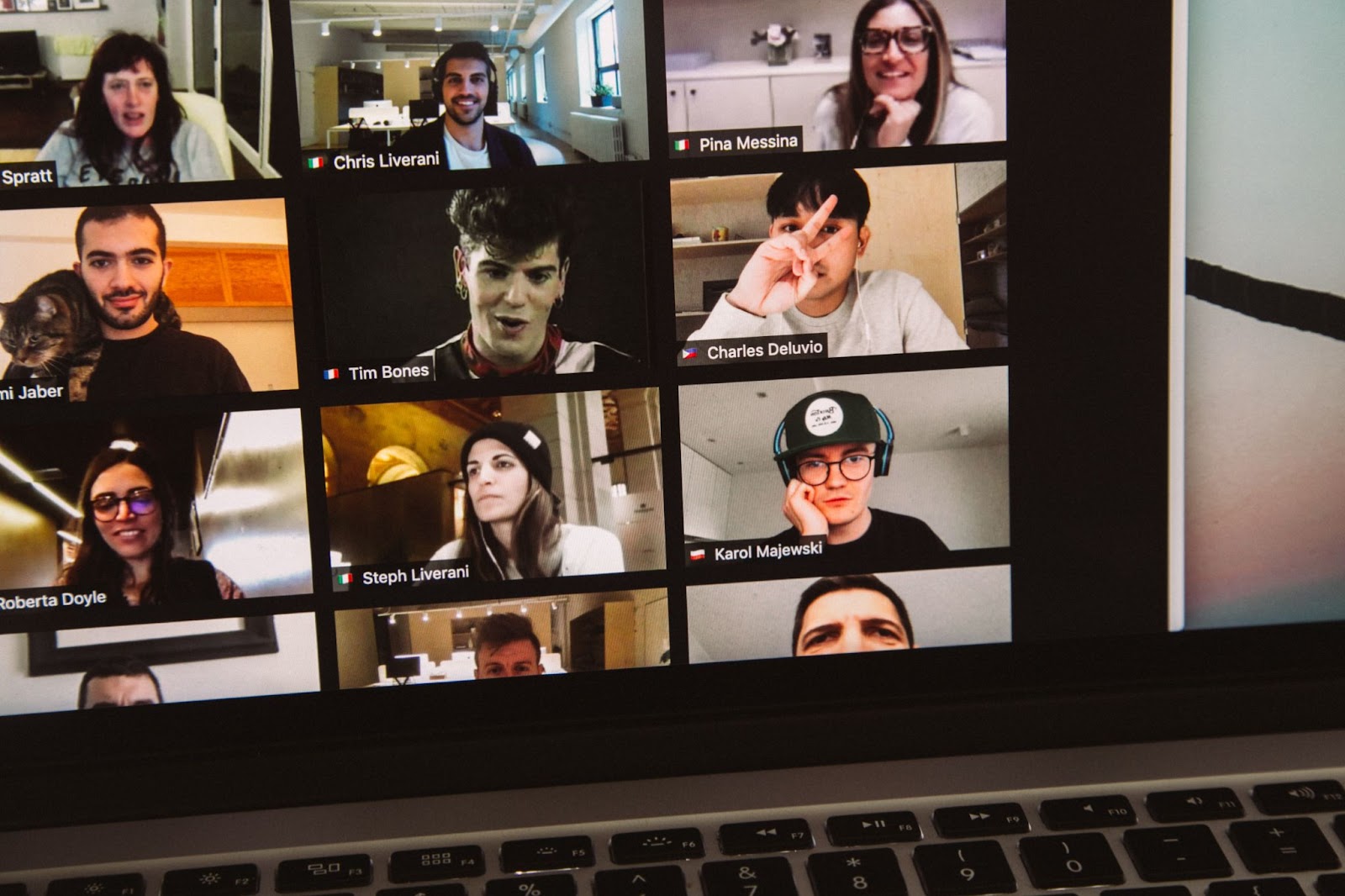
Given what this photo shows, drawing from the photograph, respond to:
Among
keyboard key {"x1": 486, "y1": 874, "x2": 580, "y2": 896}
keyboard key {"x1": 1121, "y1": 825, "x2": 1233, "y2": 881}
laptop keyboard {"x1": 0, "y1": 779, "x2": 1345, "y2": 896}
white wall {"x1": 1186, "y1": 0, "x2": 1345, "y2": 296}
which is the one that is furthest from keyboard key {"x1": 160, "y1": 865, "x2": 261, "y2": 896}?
white wall {"x1": 1186, "y1": 0, "x2": 1345, "y2": 296}

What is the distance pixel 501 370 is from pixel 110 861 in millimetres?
310

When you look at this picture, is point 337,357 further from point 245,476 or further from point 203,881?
point 203,881

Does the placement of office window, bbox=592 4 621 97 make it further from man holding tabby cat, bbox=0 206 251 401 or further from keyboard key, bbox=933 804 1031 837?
keyboard key, bbox=933 804 1031 837

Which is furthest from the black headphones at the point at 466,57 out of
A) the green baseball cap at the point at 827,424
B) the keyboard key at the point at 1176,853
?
the keyboard key at the point at 1176,853

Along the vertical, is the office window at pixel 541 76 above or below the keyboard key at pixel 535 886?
above

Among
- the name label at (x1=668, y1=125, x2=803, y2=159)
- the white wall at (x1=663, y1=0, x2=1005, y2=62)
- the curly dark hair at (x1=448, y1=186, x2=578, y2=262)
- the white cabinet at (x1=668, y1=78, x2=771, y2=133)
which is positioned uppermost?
A: the white wall at (x1=663, y1=0, x2=1005, y2=62)

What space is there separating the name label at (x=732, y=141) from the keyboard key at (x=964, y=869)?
0.35 meters

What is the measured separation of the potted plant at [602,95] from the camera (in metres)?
0.49

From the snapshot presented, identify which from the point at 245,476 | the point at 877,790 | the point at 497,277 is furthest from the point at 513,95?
the point at 877,790

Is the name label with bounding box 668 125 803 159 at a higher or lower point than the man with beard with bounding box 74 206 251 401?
higher

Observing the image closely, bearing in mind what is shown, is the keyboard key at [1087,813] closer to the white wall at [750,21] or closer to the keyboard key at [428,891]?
the keyboard key at [428,891]

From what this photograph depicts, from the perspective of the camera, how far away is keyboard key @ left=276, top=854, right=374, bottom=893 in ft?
1.49

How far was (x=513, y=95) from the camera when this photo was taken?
483 millimetres

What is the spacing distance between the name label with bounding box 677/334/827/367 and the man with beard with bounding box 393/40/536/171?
0.13 meters
